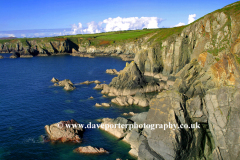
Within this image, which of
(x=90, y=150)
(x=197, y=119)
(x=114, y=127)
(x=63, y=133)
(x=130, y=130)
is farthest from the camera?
(x=114, y=127)

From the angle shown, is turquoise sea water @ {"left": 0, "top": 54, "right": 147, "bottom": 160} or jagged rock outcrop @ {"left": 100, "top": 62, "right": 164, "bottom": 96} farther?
jagged rock outcrop @ {"left": 100, "top": 62, "right": 164, "bottom": 96}

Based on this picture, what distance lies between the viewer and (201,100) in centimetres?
3011

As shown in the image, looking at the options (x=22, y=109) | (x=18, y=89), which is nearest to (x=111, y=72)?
(x=18, y=89)

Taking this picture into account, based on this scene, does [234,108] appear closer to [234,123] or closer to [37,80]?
[234,123]

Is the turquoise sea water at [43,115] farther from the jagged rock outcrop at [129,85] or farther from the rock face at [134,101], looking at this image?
the jagged rock outcrop at [129,85]

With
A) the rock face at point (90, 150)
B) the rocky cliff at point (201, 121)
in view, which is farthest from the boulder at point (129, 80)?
the rock face at point (90, 150)

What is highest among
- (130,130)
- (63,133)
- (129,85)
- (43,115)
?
(129,85)

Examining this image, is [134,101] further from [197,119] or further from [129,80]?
[197,119]

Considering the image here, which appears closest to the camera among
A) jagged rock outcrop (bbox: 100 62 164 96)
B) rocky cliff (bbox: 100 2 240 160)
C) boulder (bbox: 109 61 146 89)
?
rocky cliff (bbox: 100 2 240 160)

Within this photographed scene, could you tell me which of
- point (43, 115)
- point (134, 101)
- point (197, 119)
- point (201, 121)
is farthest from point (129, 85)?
point (201, 121)

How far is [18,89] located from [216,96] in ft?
225

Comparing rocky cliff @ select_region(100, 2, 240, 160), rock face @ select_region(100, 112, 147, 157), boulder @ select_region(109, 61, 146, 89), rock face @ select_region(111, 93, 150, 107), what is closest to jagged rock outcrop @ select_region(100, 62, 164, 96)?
boulder @ select_region(109, 61, 146, 89)

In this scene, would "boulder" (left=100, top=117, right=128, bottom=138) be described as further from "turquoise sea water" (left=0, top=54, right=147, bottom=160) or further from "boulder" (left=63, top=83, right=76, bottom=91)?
"boulder" (left=63, top=83, right=76, bottom=91)

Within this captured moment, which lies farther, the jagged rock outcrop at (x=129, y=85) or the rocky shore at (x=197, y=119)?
the jagged rock outcrop at (x=129, y=85)
